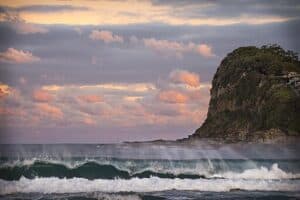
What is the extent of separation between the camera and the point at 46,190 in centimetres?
630

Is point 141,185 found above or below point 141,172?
below

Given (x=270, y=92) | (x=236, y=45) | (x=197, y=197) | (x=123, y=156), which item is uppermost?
(x=236, y=45)

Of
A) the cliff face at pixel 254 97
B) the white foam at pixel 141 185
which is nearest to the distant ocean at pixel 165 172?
the white foam at pixel 141 185

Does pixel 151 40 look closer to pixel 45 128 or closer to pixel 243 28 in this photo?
pixel 243 28

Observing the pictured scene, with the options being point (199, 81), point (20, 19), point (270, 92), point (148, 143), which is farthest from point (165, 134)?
point (20, 19)

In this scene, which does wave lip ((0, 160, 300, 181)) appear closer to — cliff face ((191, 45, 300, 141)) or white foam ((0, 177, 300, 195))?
white foam ((0, 177, 300, 195))

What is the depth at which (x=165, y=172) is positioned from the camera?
642cm

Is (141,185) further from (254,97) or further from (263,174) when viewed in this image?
(254,97)

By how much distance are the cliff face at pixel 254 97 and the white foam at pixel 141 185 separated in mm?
421

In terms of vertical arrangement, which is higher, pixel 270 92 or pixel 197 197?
pixel 270 92

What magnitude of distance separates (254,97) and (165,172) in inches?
41.8

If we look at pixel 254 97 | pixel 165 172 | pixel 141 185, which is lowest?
pixel 141 185

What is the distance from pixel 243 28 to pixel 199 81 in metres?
0.63

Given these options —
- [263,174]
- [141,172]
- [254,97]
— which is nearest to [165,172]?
[141,172]
